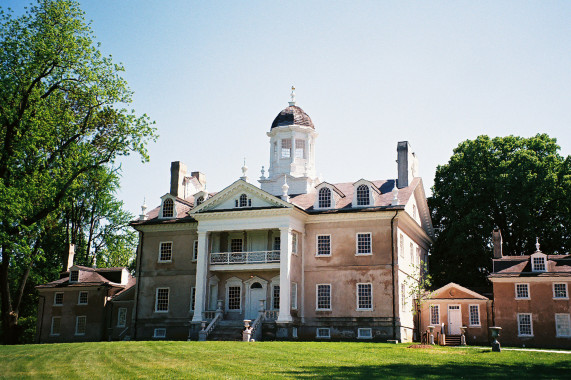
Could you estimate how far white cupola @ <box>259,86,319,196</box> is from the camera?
41.1 m

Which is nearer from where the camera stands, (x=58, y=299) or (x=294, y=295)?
(x=294, y=295)

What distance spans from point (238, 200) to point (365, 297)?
9.40 metres

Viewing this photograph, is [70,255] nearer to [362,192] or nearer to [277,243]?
[277,243]

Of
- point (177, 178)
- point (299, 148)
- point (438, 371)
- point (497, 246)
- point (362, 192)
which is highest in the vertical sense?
point (299, 148)

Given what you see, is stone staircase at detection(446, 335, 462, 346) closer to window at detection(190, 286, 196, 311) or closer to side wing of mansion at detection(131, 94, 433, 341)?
side wing of mansion at detection(131, 94, 433, 341)

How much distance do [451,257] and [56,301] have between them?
29.2 metres

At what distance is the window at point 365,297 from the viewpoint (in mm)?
34562

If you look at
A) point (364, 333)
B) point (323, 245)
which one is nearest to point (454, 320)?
point (364, 333)

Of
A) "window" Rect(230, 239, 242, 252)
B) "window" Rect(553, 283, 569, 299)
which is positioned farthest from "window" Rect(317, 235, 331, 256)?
"window" Rect(553, 283, 569, 299)

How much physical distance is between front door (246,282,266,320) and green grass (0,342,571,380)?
13.2m

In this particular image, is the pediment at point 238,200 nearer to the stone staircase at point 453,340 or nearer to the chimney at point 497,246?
the stone staircase at point 453,340

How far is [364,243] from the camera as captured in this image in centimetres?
3550

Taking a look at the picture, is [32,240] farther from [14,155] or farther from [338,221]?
[338,221]

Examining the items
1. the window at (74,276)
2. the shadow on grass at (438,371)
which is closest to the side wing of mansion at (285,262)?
the window at (74,276)
